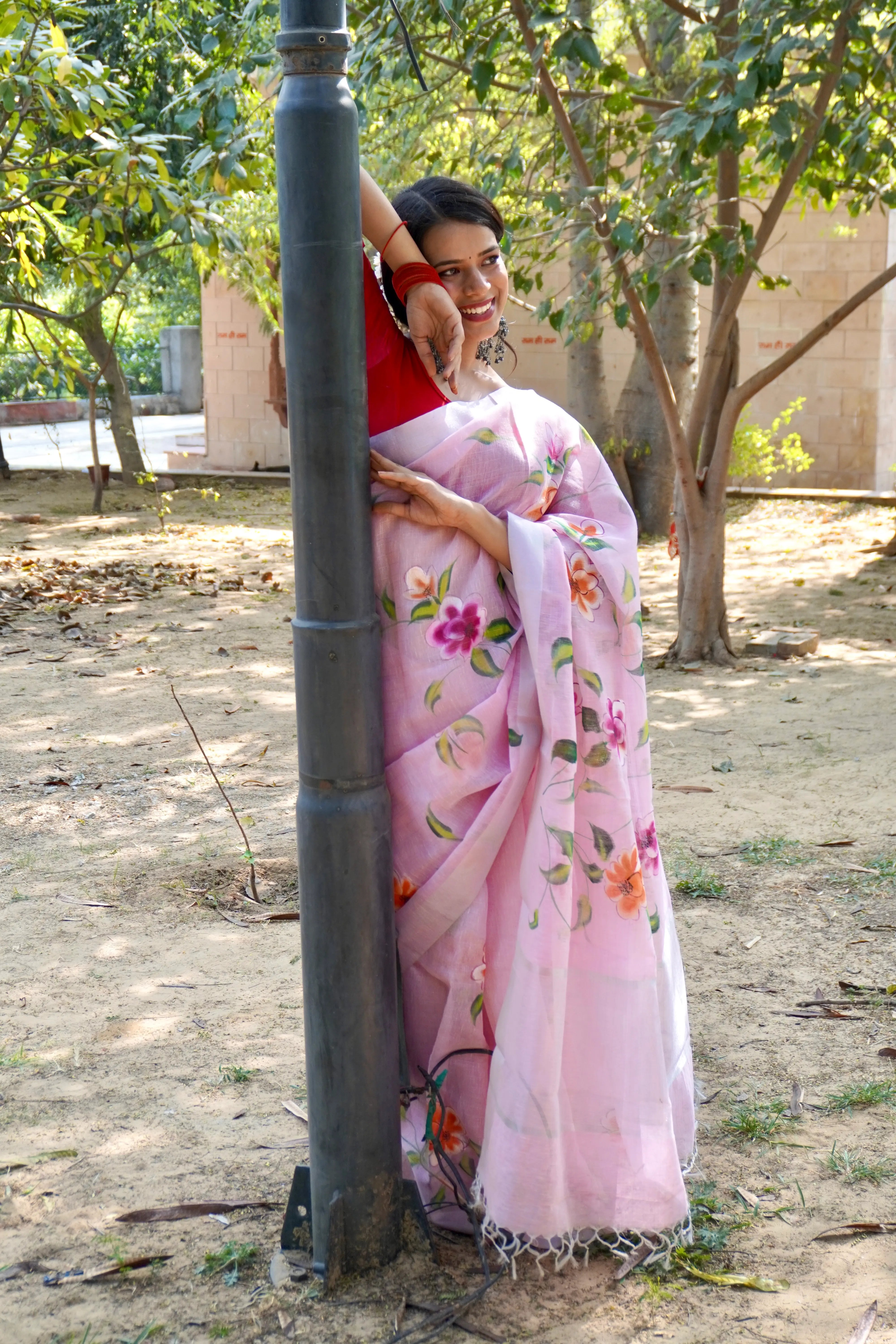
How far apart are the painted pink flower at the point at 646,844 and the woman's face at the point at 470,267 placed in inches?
35.3

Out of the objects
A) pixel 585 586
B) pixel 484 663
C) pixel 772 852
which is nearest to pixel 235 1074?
pixel 484 663

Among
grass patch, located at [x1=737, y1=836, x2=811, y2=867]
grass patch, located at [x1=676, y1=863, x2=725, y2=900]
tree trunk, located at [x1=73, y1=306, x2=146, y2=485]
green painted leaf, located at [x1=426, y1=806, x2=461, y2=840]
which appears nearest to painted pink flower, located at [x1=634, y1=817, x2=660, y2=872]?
green painted leaf, located at [x1=426, y1=806, x2=461, y2=840]

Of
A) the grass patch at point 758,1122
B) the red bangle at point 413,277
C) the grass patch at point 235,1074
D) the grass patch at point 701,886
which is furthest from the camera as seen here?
the grass patch at point 701,886

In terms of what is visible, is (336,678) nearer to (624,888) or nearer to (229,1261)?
(624,888)

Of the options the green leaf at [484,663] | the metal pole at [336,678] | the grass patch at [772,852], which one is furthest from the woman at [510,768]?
the grass patch at [772,852]

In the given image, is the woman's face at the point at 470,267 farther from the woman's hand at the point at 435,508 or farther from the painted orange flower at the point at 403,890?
the painted orange flower at the point at 403,890

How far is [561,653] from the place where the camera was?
6.50 ft

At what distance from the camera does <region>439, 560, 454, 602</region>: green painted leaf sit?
2008mm

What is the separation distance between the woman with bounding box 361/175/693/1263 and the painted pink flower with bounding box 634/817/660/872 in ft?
0.08

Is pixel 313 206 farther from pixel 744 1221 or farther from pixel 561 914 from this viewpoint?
pixel 744 1221

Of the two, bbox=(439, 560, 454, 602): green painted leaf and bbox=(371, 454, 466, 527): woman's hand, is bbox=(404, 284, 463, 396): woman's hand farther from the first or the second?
bbox=(439, 560, 454, 602): green painted leaf

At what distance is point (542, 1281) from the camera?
2.07 metres

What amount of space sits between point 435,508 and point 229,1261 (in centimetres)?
130

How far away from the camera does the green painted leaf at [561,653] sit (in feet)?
6.49
